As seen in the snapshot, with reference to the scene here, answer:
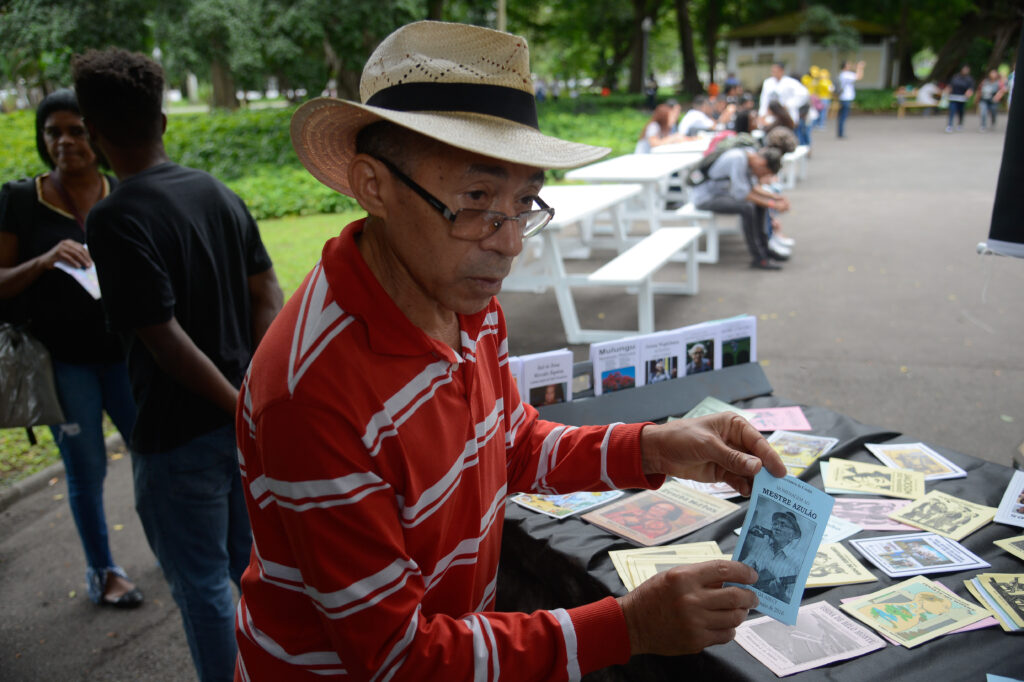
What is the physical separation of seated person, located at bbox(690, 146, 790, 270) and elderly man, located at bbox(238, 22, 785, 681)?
7375 mm

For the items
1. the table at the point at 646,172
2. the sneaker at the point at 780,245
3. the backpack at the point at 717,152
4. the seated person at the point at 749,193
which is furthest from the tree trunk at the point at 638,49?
the seated person at the point at 749,193

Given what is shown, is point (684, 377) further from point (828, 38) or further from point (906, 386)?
point (828, 38)

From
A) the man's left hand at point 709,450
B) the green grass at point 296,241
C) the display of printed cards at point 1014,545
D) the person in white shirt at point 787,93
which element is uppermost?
the person in white shirt at point 787,93

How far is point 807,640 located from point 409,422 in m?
1.03

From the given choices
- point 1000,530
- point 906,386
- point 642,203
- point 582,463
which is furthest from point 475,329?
point 642,203

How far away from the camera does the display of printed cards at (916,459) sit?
88.1 inches

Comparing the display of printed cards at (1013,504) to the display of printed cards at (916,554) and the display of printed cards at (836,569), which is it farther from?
the display of printed cards at (836,569)

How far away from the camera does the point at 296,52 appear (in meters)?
16.9

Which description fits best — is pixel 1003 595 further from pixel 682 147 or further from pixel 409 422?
pixel 682 147

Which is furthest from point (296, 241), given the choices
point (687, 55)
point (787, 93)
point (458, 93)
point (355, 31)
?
point (687, 55)

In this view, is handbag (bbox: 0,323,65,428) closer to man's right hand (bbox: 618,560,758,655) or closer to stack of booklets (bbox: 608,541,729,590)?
stack of booklets (bbox: 608,541,729,590)

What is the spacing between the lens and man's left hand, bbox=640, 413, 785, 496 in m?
1.52

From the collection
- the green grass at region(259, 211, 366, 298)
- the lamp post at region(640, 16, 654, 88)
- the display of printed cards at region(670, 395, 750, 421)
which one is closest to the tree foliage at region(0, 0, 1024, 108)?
the lamp post at region(640, 16, 654, 88)

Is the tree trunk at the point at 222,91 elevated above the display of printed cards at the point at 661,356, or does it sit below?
above
